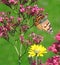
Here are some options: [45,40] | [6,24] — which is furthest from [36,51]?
[45,40]

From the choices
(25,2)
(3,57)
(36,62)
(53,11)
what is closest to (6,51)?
(3,57)

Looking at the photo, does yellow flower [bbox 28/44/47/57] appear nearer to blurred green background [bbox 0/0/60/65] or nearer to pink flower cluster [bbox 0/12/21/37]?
pink flower cluster [bbox 0/12/21/37]

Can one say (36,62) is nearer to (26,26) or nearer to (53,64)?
(53,64)

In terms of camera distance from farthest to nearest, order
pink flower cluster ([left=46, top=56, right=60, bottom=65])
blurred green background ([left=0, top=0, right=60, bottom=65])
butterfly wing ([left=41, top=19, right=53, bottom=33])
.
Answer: blurred green background ([left=0, top=0, right=60, bottom=65]) < butterfly wing ([left=41, top=19, right=53, bottom=33]) < pink flower cluster ([left=46, top=56, right=60, bottom=65])

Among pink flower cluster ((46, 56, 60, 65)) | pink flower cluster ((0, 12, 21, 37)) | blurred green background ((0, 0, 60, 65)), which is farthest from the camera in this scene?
blurred green background ((0, 0, 60, 65))

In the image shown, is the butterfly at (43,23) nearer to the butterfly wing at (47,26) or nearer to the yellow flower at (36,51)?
the butterfly wing at (47,26)

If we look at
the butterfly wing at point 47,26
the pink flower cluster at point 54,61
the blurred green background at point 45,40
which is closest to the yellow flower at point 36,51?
the pink flower cluster at point 54,61

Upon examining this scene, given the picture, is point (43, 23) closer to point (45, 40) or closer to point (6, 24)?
point (6, 24)

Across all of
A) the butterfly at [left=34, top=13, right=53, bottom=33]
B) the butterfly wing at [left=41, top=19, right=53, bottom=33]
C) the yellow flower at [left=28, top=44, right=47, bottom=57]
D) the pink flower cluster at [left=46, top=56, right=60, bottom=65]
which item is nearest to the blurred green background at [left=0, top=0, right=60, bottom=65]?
the butterfly at [left=34, top=13, right=53, bottom=33]
